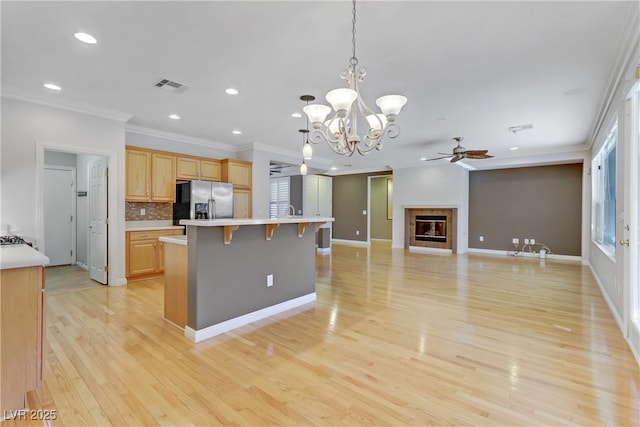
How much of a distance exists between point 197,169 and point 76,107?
2.08 m

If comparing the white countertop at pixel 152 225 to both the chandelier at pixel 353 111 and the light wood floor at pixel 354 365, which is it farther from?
the chandelier at pixel 353 111

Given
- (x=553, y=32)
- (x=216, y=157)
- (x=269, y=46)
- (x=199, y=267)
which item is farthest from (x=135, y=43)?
(x=216, y=157)

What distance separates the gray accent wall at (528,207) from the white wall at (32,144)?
862 centimetres

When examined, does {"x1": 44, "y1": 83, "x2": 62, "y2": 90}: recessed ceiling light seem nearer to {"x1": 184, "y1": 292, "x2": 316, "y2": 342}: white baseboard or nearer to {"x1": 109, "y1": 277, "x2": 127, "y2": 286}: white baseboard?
{"x1": 109, "y1": 277, "x2": 127, "y2": 286}: white baseboard

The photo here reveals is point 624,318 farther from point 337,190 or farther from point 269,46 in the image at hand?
point 337,190

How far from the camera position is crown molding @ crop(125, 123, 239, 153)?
5.31m

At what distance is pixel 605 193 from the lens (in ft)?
15.9

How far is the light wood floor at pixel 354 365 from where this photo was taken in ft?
6.09

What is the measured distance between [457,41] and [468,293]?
132 inches

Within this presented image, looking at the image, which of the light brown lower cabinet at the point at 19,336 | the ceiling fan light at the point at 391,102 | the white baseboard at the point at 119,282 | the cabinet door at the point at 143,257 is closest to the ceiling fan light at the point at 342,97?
the ceiling fan light at the point at 391,102

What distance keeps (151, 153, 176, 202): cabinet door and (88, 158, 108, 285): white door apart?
0.73 m

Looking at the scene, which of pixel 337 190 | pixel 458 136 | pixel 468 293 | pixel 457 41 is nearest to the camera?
pixel 457 41

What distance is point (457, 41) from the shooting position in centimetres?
262

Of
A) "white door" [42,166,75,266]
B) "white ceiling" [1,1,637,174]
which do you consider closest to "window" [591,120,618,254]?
"white ceiling" [1,1,637,174]
